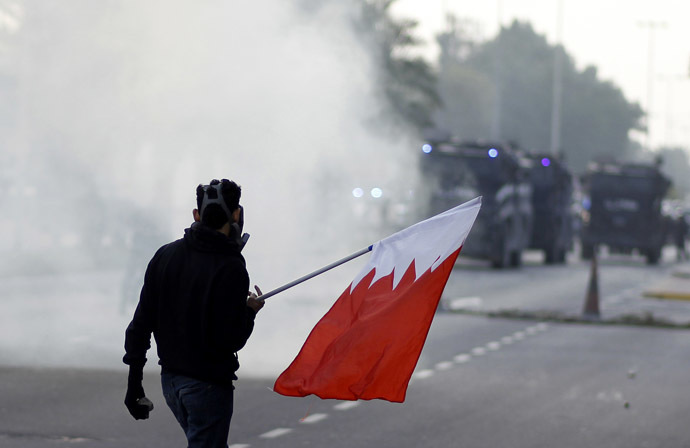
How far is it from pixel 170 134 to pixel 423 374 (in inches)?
169

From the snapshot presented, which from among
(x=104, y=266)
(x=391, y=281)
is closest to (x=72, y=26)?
(x=391, y=281)

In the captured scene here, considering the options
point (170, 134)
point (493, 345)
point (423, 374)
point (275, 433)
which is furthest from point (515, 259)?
point (275, 433)

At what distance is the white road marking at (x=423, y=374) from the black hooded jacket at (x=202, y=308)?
6.33m

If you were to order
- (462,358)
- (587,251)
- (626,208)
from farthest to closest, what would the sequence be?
1. (587,251)
2. (626,208)
3. (462,358)

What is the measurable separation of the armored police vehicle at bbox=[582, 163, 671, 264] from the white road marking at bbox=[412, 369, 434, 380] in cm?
2585

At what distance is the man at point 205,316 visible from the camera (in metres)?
4.41

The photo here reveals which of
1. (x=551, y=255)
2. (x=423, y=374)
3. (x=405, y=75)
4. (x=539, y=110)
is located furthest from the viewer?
(x=539, y=110)

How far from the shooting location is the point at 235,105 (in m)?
13.7

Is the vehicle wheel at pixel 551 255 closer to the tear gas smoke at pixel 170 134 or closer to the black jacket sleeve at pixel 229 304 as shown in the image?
the tear gas smoke at pixel 170 134

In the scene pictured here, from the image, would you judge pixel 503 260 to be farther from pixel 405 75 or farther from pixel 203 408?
pixel 203 408

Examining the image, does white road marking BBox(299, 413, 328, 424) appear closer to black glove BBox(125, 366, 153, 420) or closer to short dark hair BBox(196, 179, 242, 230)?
black glove BBox(125, 366, 153, 420)

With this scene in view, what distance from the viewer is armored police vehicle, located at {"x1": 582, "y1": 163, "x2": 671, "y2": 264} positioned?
3603 centimetres

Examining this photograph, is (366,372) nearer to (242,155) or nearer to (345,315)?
(345,315)

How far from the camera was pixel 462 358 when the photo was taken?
1224 cm
